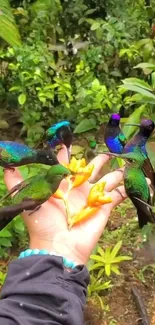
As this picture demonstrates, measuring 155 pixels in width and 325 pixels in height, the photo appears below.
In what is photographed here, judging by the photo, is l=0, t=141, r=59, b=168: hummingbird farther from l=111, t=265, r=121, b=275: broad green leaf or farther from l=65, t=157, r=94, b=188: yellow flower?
l=111, t=265, r=121, b=275: broad green leaf

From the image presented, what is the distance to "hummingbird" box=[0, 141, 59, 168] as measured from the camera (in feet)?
4.57

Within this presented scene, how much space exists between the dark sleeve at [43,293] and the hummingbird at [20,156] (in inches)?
9.3

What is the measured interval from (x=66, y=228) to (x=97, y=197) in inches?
3.9

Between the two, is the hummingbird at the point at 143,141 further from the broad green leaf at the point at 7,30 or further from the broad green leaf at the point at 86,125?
the broad green leaf at the point at 86,125

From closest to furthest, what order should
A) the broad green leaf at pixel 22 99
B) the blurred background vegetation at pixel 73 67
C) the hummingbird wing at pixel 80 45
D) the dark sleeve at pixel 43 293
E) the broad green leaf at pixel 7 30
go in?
the dark sleeve at pixel 43 293, the broad green leaf at pixel 7 30, the blurred background vegetation at pixel 73 67, the broad green leaf at pixel 22 99, the hummingbird wing at pixel 80 45

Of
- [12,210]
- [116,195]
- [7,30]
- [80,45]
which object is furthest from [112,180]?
[80,45]

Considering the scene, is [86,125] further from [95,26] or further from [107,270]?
[107,270]

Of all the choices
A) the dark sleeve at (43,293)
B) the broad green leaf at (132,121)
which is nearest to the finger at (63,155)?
the dark sleeve at (43,293)

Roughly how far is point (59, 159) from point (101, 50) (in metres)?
1.85

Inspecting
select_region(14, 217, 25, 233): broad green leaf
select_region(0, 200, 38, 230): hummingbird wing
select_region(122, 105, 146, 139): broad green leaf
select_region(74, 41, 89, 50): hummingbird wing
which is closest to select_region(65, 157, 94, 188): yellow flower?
select_region(0, 200, 38, 230): hummingbird wing

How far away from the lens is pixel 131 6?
3.72 meters

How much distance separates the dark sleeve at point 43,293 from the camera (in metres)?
1.17

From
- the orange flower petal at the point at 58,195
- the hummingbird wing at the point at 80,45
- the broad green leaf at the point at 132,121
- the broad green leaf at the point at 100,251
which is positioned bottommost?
the broad green leaf at the point at 100,251

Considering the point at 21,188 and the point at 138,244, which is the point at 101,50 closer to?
the point at 138,244
